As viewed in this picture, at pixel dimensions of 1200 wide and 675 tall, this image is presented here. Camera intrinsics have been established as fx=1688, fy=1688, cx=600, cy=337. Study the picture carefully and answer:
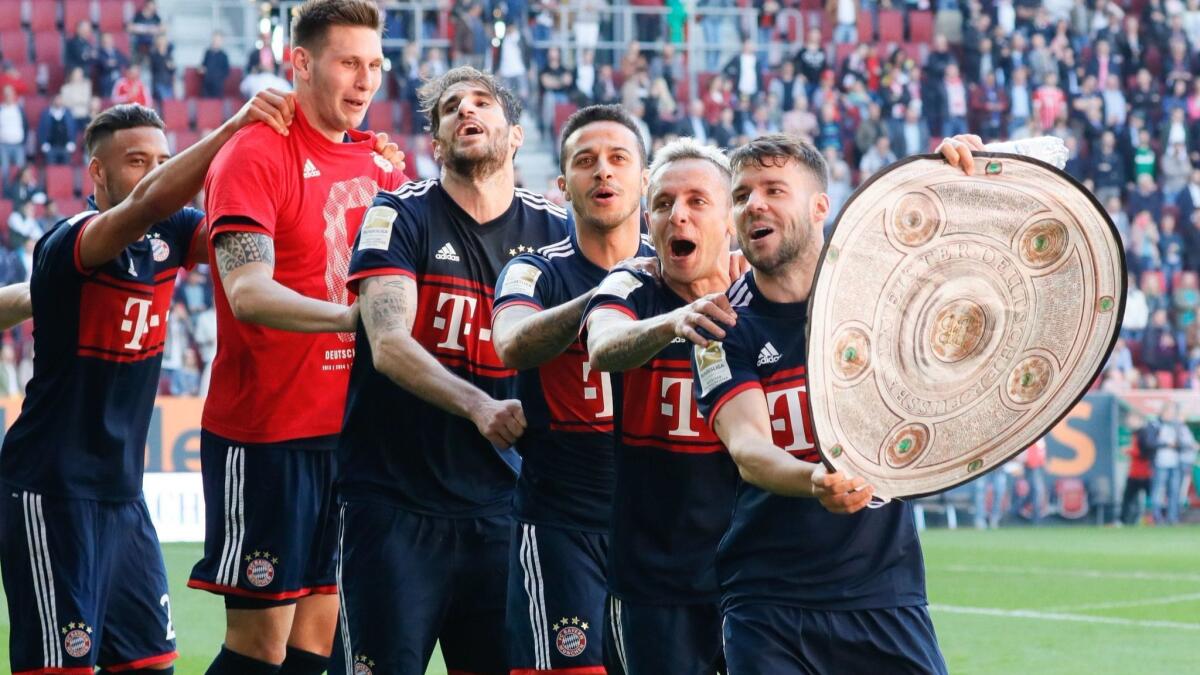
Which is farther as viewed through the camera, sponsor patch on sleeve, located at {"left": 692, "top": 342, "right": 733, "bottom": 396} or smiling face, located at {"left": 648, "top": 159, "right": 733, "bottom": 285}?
smiling face, located at {"left": 648, "top": 159, "right": 733, "bottom": 285}

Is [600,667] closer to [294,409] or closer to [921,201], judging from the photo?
[294,409]

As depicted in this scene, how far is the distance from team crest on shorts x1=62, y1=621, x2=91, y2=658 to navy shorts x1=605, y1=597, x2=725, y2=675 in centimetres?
Answer: 206

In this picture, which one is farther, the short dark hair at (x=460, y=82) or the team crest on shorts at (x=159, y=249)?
the team crest on shorts at (x=159, y=249)

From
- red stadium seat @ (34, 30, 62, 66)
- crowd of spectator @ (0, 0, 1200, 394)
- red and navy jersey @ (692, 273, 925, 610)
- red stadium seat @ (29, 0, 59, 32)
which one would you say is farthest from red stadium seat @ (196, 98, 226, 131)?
red and navy jersey @ (692, 273, 925, 610)

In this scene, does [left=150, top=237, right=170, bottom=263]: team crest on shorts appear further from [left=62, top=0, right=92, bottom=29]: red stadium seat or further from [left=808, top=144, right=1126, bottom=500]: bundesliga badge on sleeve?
[left=62, top=0, right=92, bottom=29]: red stadium seat

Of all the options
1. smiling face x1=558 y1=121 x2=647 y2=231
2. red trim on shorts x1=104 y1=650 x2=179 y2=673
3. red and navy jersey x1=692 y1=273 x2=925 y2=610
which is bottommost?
red trim on shorts x1=104 y1=650 x2=179 y2=673

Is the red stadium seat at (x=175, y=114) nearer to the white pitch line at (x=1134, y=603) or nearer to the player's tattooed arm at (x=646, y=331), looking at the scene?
the white pitch line at (x=1134, y=603)

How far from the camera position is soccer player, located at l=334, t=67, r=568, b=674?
5203 millimetres

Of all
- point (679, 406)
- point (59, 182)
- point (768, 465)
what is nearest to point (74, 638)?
point (679, 406)

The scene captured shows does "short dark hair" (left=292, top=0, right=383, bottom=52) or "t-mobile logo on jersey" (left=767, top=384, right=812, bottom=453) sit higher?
"short dark hair" (left=292, top=0, right=383, bottom=52)

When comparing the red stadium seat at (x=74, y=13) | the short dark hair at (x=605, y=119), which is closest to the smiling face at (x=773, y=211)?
the short dark hair at (x=605, y=119)

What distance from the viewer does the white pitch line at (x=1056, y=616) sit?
11461 mm

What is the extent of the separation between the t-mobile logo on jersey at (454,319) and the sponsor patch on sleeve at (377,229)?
0.26m

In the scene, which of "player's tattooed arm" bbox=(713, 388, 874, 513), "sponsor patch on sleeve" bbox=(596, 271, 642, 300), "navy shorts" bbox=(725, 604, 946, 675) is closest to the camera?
"player's tattooed arm" bbox=(713, 388, 874, 513)
